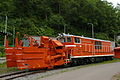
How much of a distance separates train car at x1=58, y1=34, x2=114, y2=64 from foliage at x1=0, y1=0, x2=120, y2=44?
96.3ft

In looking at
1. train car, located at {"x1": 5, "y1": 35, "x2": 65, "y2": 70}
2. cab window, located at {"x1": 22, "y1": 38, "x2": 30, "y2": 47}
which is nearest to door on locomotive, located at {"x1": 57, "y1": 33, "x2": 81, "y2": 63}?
train car, located at {"x1": 5, "y1": 35, "x2": 65, "y2": 70}

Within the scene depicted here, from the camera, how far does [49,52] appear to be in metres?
15.2

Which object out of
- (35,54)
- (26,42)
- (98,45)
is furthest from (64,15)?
(35,54)

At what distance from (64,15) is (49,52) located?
49792mm

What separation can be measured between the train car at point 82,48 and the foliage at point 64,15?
96.3 ft

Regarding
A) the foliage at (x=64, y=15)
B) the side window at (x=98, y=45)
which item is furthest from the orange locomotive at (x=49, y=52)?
the foliage at (x=64, y=15)

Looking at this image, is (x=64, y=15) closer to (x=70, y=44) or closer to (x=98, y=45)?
(x=98, y=45)

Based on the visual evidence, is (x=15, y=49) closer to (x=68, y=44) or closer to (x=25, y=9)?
(x=68, y=44)

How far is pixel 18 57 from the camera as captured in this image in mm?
12758

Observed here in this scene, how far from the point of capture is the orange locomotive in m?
13.0

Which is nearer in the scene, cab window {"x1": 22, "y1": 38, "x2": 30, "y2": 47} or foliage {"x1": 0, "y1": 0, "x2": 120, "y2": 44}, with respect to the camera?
cab window {"x1": 22, "y1": 38, "x2": 30, "y2": 47}

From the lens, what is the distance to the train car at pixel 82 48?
17.5 metres

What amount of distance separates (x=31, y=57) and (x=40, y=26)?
136ft

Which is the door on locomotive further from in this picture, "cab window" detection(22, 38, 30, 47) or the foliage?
the foliage
